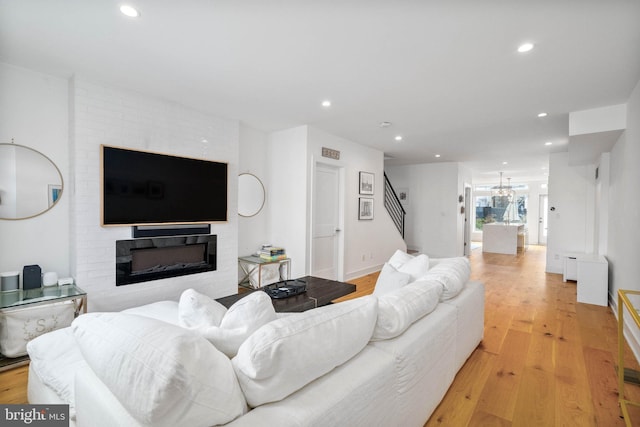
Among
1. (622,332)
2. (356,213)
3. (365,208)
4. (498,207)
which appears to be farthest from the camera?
(498,207)

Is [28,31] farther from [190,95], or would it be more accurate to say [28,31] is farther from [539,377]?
[539,377]

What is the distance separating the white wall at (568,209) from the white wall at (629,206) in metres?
2.11

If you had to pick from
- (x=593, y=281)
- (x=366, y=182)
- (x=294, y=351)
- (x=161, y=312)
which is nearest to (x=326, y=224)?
(x=366, y=182)

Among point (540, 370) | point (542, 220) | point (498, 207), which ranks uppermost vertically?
point (498, 207)

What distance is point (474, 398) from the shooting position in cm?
199

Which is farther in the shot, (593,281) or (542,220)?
(542,220)

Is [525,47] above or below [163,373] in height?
above

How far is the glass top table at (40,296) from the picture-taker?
2.35 metres

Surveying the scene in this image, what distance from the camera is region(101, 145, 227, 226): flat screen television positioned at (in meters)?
3.00

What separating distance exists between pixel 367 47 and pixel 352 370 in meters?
2.17

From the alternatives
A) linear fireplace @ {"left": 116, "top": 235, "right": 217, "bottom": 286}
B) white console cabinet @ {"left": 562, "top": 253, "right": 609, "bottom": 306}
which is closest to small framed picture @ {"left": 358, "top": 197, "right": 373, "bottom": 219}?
linear fireplace @ {"left": 116, "top": 235, "right": 217, "bottom": 286}

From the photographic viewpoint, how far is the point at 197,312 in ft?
4.16

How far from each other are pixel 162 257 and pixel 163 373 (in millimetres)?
3088

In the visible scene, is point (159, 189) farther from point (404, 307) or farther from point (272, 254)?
point (404, 307)
